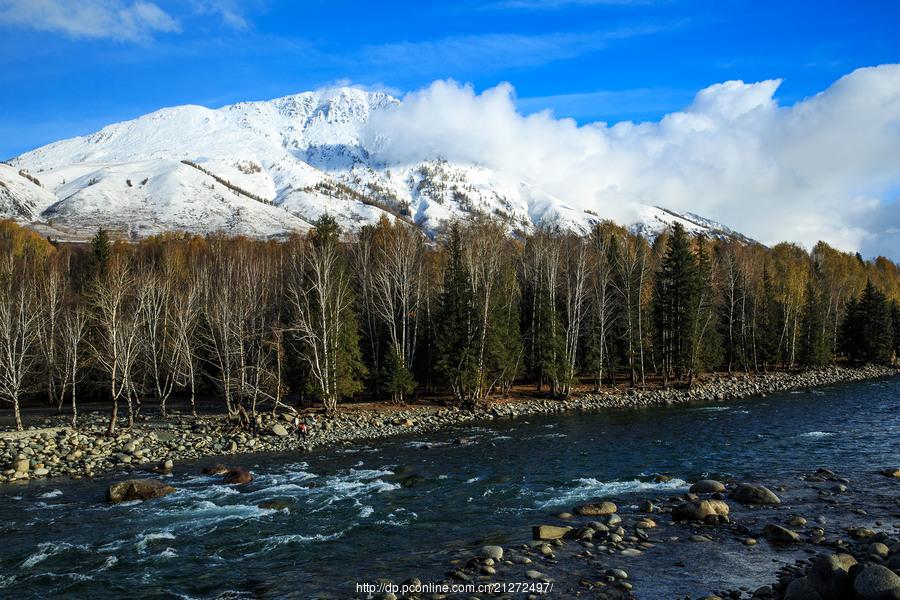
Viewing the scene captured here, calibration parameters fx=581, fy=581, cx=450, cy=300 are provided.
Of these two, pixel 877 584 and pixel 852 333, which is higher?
pixel 852 333

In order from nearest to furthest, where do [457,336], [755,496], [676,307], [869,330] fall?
1. [755,496]
2. [457,336]
3. [676,307]
4. [869,330]

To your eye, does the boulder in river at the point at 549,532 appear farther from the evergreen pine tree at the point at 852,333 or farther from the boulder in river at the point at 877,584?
the evergreen pine tree at the point at 852,333

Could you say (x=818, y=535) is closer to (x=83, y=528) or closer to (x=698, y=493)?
(x=698, y=493)

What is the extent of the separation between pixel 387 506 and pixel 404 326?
93.8 ft

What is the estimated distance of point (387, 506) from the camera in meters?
21.1

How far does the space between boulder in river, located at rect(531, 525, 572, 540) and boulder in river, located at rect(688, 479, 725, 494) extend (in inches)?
264

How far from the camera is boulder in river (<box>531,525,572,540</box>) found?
17.0 meters

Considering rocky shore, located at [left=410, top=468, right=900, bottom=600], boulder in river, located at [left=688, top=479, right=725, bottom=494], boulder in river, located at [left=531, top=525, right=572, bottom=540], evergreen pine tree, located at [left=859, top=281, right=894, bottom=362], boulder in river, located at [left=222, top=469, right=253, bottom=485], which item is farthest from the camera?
evergreen pine tree, located at [left=859, top=281, right=894, bottom=362]

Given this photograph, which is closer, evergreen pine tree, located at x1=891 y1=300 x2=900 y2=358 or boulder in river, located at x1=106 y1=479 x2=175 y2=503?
boulder in river, located at x1=106 y1=479 x2=175 y2=503

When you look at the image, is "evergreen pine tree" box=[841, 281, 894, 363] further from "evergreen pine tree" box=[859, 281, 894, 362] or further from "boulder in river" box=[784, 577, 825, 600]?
"boulder in river" box=[784, 577, 825, 600]

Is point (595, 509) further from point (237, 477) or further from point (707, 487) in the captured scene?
point (237, 477)

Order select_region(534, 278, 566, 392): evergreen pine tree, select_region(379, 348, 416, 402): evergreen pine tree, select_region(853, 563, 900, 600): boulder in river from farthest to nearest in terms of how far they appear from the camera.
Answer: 1. select_region(534, 278, 566, 392): evergreen pine tree
2. select_region(379, 348, 416, 402): evergreen pine tree
3. select_region(853, 563, 900, 600): boulder in river

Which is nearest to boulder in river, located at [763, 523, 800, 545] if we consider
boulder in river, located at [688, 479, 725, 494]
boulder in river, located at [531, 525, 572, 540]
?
boulder in river, located at [688, 479, 725, 494]

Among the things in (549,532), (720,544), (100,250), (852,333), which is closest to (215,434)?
(549,532)
